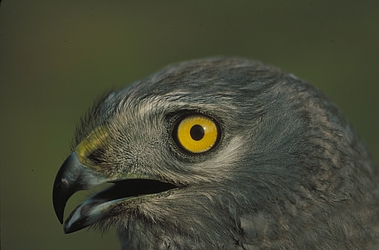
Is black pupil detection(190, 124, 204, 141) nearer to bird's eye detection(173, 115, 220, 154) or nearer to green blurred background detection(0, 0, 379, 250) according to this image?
bird's eye detection(173, 115, 220, 154)

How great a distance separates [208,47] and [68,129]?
3029 millimetres

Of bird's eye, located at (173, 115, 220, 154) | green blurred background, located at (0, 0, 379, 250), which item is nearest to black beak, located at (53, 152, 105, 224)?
bird's eye, located at (173, 115, 220, 154)

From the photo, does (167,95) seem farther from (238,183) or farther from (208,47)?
(208,47)

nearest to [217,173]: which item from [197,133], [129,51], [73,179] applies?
[197,133]

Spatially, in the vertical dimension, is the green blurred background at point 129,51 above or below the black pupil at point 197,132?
above

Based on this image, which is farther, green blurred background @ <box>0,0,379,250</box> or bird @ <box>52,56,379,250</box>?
green blurred background @ <box>0,0,379,250</box>

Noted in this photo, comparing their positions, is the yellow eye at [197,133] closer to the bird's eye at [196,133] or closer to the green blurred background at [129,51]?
the bird's eye at [196,133]

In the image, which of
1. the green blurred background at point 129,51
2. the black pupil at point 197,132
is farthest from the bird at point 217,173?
the green blurred background at point 129,51

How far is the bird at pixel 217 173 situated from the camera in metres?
3.22

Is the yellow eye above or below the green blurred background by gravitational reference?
below

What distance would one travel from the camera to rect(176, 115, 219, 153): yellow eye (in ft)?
10.4

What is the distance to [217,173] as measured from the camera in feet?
10.6

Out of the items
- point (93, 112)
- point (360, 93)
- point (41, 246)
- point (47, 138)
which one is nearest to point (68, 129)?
point (47, 138)

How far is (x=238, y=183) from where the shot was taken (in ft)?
10.7
